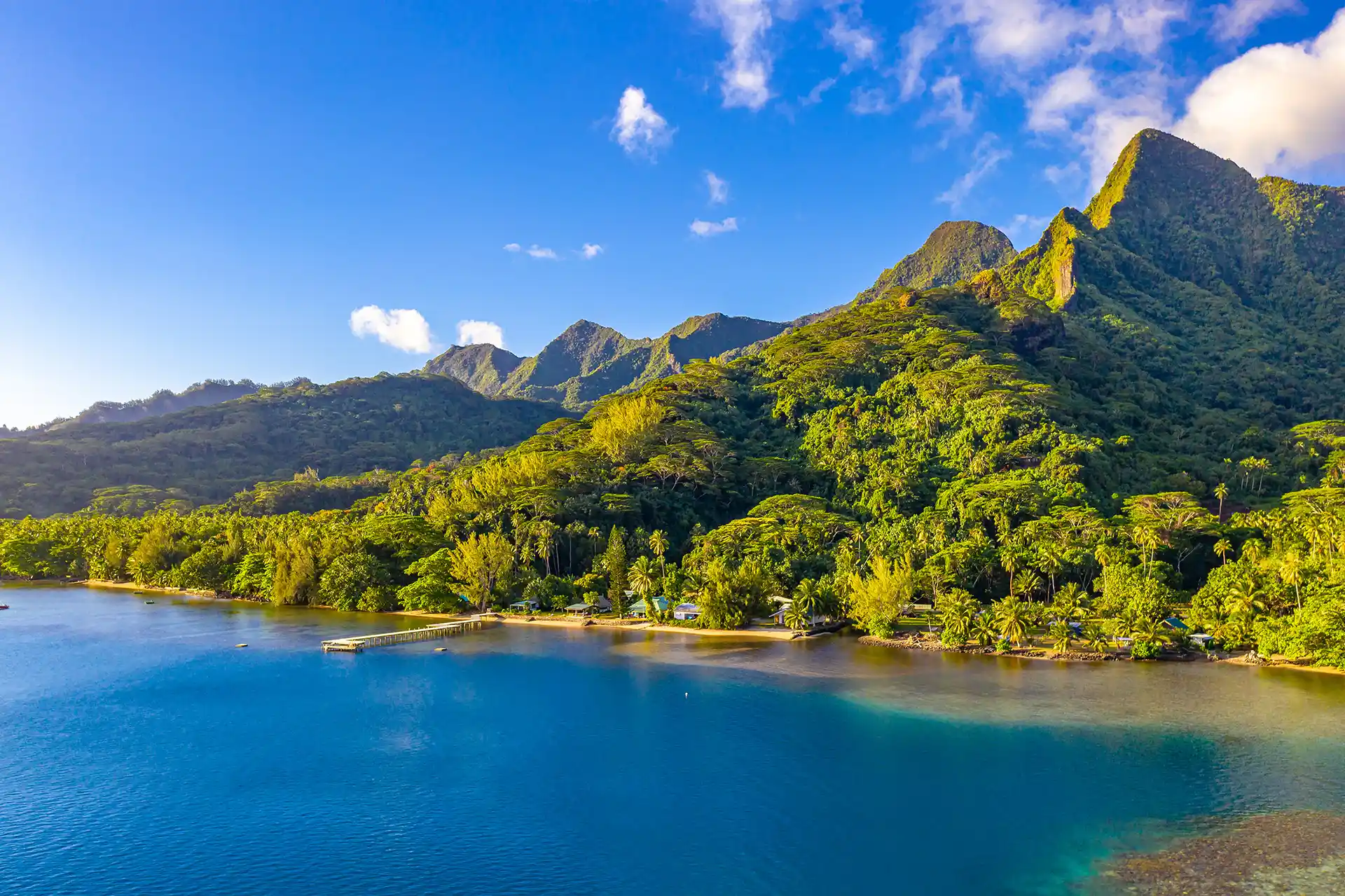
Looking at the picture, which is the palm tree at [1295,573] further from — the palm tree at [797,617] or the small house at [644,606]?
the small house at [644,606]

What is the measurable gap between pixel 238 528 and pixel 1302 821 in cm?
13441

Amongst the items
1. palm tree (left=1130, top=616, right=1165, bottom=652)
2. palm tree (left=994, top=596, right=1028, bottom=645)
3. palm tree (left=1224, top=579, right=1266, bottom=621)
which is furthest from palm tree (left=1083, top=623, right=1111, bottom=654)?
palm tree (left=1224, top=579, right=1266, bottom=621)

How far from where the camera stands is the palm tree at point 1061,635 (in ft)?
213

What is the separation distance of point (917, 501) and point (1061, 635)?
41856 mm

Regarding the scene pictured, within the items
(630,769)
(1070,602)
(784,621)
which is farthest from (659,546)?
(630,769)

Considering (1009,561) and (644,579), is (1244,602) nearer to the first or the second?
(1009,561)

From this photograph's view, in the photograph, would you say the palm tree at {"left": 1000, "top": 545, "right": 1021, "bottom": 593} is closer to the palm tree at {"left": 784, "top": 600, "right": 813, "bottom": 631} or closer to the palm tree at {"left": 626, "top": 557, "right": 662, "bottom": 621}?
the palm tree at {"left": 784, "top": 600, "right": 813, "bottom": 631}

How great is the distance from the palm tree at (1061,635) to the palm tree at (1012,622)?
2379mm

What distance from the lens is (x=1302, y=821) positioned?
111 ft

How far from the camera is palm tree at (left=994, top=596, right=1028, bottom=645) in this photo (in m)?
66.8

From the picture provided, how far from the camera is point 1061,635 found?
6500cm

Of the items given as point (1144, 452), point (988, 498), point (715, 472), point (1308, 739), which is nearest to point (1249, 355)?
point (1144, 452)

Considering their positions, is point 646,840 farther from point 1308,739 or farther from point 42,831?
point 1308,739

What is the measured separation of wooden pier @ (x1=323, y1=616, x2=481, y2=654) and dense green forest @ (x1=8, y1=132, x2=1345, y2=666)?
23.0 ft
